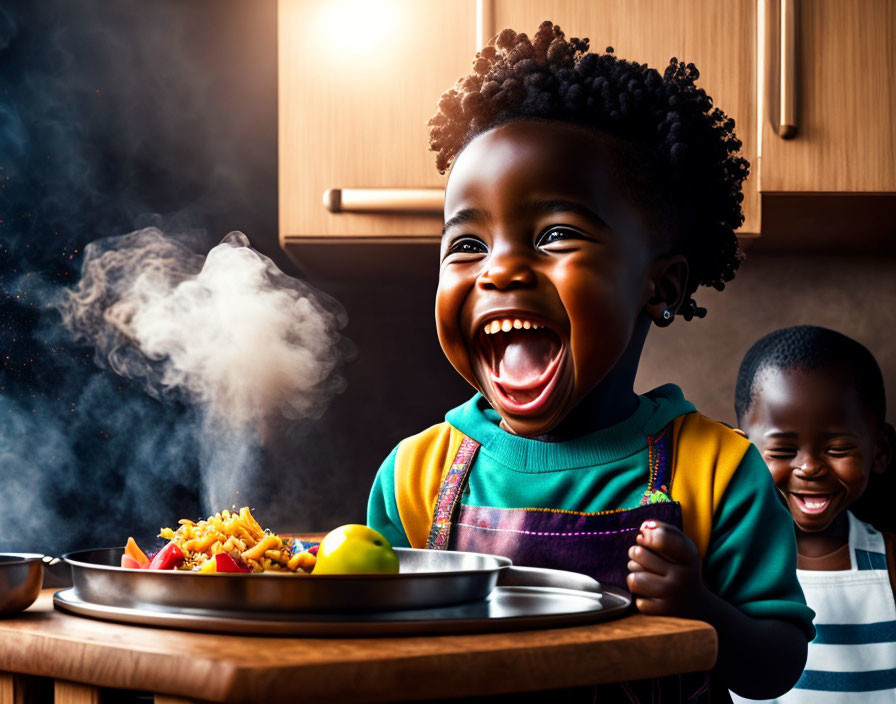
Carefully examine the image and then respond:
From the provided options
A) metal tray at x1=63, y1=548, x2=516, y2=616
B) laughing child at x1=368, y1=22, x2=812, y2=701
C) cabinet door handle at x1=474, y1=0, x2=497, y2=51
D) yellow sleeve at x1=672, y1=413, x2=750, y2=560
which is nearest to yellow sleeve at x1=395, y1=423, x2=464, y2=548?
laughing child at x1=368, y1=22, x2=812, y2=701

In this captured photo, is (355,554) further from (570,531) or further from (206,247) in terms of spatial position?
(206,247)

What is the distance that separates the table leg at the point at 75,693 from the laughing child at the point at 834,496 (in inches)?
44.5

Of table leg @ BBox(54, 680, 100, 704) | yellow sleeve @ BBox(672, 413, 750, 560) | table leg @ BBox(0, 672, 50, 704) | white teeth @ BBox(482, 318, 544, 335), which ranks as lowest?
table leg @ BBox(0, 672, 50, 704)

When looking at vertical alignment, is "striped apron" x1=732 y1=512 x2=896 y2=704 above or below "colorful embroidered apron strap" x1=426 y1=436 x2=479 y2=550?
below

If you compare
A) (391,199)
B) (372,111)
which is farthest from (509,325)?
(372,111)

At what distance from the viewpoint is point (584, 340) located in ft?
3.11

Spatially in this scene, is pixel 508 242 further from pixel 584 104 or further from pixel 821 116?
pixel 821 116

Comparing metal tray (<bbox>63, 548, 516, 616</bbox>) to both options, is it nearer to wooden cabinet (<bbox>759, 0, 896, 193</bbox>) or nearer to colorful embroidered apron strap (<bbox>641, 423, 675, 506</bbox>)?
A: colorful embroidered apron strap (<bbox>641, 423, 675, 506</bbox>)

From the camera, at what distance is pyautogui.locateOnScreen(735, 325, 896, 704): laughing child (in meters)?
1.43

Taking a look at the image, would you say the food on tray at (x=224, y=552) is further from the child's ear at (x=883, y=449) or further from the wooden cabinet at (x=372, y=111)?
the child's ear at (x=883, y=449)

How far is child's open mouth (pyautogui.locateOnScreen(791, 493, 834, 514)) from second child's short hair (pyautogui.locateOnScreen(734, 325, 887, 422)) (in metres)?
0.17

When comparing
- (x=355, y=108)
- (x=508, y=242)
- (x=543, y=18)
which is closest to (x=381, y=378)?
(x=355, y=108)

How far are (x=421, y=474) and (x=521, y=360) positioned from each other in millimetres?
199

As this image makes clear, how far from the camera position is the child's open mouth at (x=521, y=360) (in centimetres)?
97
